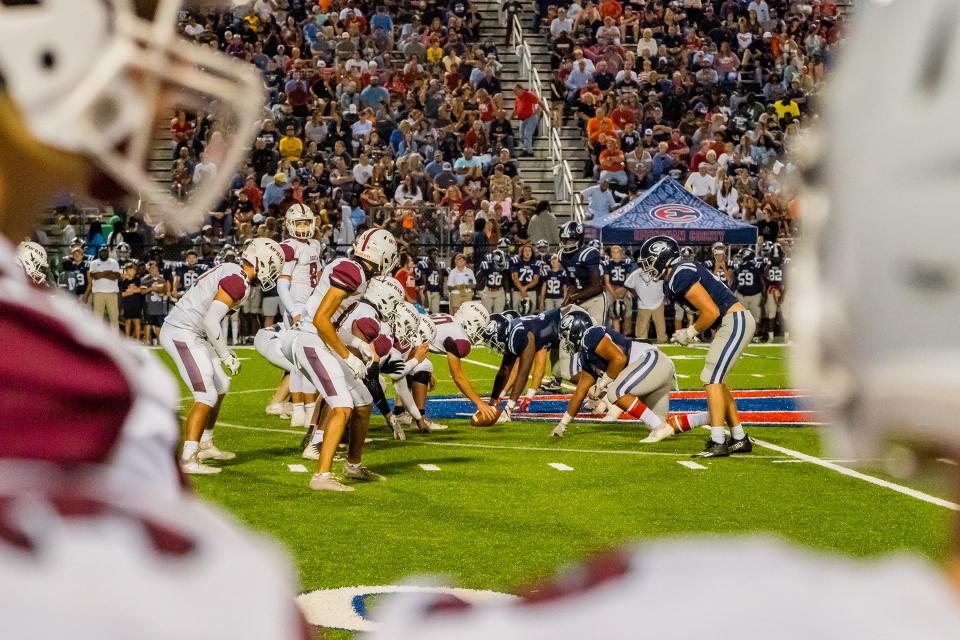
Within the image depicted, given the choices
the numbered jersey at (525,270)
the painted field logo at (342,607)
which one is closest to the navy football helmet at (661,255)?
the painted field logo at (342,607)

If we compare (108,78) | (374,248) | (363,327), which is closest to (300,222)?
(363,327)

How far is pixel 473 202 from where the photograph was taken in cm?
2652

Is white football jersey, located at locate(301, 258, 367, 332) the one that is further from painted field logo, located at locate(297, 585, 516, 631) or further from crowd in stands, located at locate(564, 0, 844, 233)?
crowd in stands, located at locate(564, 0, 844, 233)

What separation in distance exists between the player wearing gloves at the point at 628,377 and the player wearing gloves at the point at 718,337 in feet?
3.38

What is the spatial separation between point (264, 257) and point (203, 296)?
1252 millimetres

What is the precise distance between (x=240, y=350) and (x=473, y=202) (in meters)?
5.90

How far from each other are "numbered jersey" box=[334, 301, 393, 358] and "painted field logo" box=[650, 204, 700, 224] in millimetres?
14530

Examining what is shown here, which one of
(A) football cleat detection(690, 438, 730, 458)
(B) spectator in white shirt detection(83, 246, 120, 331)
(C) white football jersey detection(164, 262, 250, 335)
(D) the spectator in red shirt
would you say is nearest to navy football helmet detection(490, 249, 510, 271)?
(D) the spectator in red shirt

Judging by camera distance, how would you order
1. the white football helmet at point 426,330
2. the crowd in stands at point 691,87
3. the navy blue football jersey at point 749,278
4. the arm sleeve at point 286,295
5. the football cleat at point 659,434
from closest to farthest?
the football cleat at point 659,434 → the white football helmet at point 426,330 → the arm sleeve at point 286,295 → the navy blue football jersey at point 749,278 → the crowd in stands at point 691,87

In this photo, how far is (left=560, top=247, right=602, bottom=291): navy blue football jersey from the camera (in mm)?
15828

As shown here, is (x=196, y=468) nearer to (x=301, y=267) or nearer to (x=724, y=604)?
(x=301, y=267)

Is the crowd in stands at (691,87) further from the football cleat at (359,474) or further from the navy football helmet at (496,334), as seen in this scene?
the football cleat at (359,474)

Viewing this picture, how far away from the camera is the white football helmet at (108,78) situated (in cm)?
116

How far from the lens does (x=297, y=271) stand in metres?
14.2
